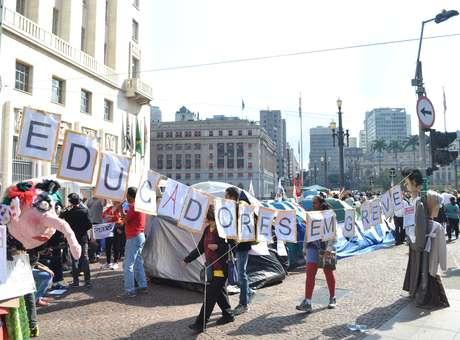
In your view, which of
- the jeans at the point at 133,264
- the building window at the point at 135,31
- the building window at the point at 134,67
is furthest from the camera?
the building window at the point at 135,31

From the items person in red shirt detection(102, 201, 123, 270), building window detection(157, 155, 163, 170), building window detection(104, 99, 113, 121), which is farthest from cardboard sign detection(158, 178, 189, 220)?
building window detection(157, 155, 163, 170)

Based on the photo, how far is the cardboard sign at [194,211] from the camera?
242 inches

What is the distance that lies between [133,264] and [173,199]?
2412 mm

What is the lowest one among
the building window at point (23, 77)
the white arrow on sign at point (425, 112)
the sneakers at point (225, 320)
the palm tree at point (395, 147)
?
the sneakers at point (225, 320)

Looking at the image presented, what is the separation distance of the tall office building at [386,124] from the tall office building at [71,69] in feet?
418

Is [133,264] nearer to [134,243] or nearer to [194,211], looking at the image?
[134,243]

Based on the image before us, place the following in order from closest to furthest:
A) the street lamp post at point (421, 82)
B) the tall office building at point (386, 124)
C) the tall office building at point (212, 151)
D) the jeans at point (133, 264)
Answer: the jeans at point (133, 264) → the street lamp post at point (421, 82) → the tall office building at point (212, 151) → the tall office building at point (386, 124)

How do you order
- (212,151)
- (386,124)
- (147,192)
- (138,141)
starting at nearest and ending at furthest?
(147,192) → (138,141) → (212,151) → (386,124)

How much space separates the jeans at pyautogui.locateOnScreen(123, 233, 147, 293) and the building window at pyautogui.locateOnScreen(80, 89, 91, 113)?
2369 cm

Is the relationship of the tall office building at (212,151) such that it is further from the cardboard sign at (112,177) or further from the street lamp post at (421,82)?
the cardboard sign at (112,177)

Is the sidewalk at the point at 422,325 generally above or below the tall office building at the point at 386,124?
below

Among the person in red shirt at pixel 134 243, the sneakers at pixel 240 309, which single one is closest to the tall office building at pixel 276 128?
the person in red shirt at pixel 134 243

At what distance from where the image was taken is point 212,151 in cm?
12838

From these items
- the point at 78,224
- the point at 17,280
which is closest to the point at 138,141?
the point at 78,224
